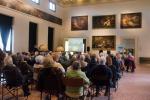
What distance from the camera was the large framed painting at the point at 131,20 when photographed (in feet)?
61.7

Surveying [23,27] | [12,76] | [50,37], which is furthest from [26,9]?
[12,76]

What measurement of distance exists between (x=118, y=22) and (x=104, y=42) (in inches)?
91.5

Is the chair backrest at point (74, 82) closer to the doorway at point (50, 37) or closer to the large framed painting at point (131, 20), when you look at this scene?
the doorway at point (50, 37)

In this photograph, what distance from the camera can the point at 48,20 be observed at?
60.9 feet

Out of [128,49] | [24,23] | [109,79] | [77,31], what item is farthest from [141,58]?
[109,79]

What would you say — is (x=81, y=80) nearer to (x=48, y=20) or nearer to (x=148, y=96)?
(x=148, y=96)

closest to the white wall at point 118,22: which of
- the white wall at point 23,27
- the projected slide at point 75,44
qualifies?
the projected slide at point 75,44

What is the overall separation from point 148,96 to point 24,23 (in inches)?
438

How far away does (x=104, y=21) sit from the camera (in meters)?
20.0

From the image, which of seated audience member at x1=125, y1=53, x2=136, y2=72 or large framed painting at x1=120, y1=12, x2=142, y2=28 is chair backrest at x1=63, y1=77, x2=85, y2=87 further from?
large framed painting at x1=120, y1=12, x2=142, y2=28

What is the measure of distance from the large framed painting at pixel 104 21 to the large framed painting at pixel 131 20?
85 cm

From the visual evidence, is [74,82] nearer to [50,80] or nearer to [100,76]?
[50,80]

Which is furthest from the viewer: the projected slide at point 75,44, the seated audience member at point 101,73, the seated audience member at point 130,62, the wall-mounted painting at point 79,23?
the wall-mounted painting at point 79,23

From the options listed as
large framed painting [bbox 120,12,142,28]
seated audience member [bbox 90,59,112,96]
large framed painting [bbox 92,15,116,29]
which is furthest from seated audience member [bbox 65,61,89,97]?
large framed painting [bbox 92,15,116,29]
